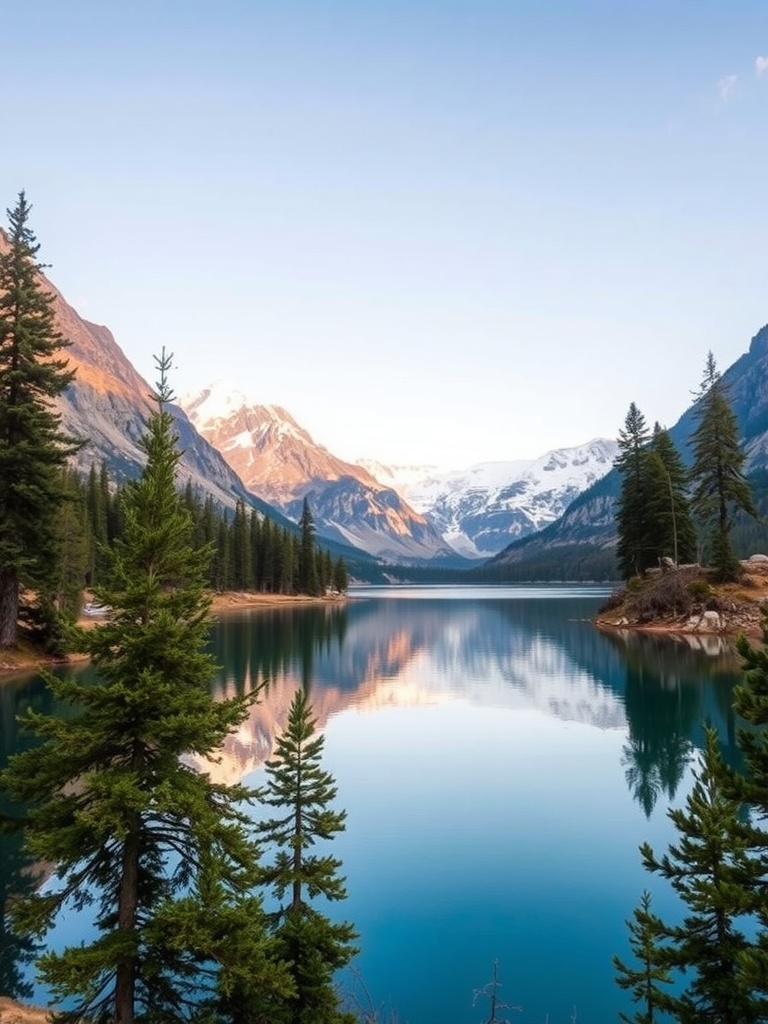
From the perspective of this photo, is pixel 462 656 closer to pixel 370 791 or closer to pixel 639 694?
pixel 639 694

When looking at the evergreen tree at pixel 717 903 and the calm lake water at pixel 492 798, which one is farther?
the calm lake water at pixel 492 798

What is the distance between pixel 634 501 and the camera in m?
102

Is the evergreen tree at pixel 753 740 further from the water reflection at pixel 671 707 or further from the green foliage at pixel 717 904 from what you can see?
the water reflection at pixel 671 707

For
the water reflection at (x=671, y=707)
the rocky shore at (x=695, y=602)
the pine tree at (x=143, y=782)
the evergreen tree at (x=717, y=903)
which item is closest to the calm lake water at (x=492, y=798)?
the water reflection at (x=671, y=707)

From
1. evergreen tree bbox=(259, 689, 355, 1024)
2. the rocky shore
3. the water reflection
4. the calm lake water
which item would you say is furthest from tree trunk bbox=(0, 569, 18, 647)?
the rocky shore

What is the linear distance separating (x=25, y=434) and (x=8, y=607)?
12.7 metres

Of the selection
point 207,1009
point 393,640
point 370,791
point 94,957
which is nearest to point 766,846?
point 207,1009

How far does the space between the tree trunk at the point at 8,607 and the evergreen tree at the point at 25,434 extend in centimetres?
6

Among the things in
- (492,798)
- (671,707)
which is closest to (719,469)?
(671,707)

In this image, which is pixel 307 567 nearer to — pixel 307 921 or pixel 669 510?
pixel 669 510

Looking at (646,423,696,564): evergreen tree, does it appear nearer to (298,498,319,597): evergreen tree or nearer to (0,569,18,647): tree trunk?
(0,569,18,647): tree trunk

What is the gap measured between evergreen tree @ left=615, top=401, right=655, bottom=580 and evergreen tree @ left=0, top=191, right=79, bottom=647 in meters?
72.3

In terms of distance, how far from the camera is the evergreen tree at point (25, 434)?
169 ft

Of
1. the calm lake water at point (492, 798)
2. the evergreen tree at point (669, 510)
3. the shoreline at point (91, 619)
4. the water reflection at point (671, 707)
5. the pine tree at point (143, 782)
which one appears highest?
the evergreen tree at point (669, 510)
